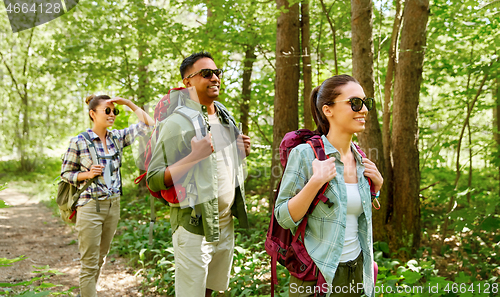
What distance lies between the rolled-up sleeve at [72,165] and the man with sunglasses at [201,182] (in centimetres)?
174

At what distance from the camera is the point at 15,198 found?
10.9m

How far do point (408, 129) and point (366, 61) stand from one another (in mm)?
1165

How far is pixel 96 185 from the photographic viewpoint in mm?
3580

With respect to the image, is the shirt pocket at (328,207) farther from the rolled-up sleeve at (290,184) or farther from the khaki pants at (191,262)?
the khaki pants at (191,262)

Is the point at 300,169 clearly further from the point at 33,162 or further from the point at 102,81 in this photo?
the point at 33,162

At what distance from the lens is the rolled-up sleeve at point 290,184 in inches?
69.1

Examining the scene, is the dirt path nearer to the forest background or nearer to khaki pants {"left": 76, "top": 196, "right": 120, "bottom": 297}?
the forest background

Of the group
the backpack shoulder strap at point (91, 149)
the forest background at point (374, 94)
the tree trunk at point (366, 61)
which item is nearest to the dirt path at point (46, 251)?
the forest background at point (374, 94)

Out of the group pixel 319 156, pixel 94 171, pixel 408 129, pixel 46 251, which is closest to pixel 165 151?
pixel 319 156

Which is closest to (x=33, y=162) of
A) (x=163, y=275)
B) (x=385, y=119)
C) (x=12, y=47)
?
(x=12, y=47)

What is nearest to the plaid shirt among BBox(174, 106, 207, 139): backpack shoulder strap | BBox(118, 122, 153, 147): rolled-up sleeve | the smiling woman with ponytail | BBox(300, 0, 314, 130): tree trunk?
BBox(118, 122, 153, 147): rolled-up sleeve

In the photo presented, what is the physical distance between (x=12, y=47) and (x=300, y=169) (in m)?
17.6

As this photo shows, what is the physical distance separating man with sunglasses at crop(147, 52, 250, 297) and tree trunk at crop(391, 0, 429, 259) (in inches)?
121

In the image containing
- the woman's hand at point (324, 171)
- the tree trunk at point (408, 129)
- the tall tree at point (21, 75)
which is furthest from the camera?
the tall tree at point (21, 75)
